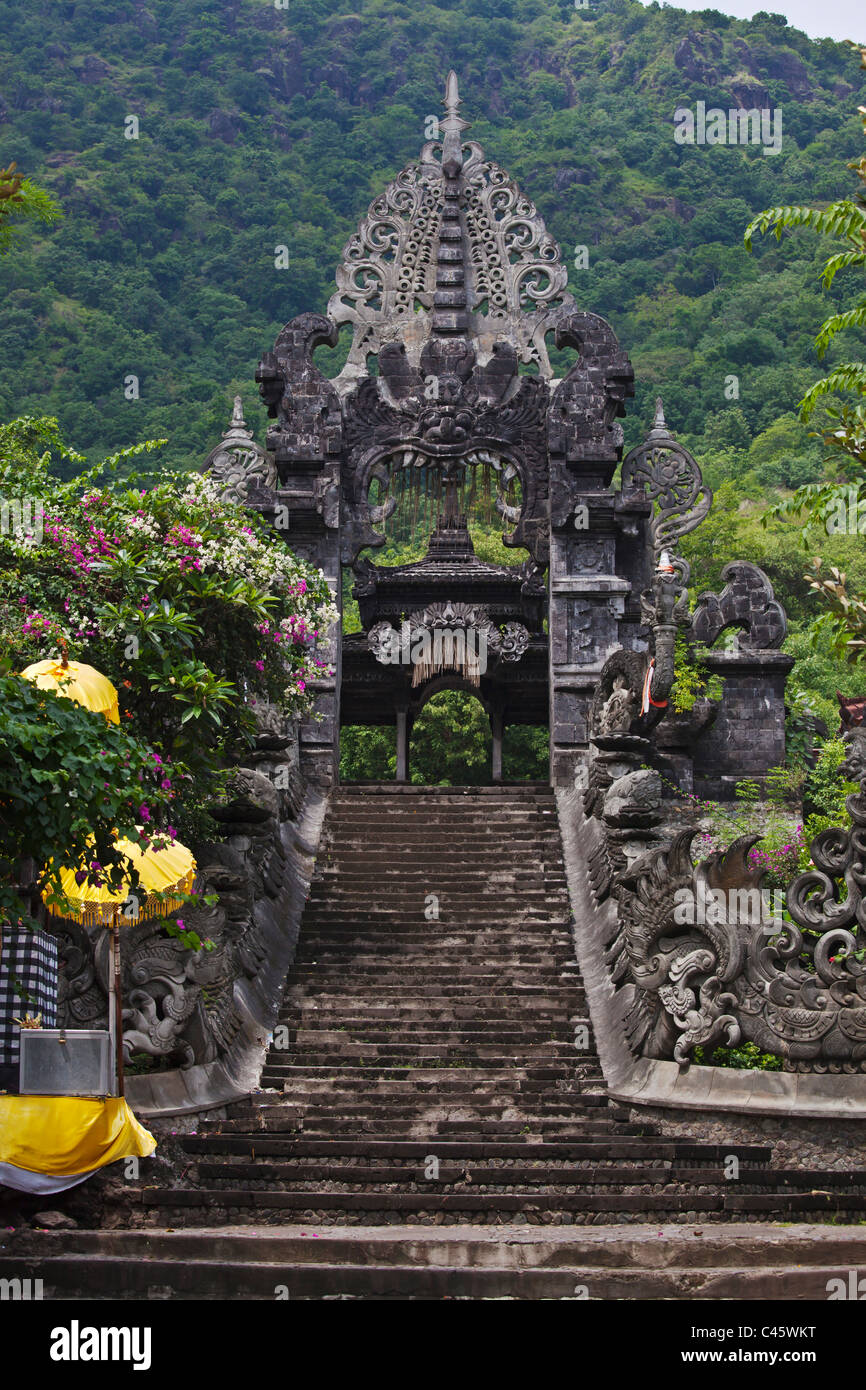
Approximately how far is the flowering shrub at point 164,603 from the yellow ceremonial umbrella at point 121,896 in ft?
1.92

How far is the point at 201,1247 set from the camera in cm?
1233

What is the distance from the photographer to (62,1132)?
1276 cm

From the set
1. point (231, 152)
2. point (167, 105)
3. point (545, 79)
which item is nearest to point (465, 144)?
point (231, 152)

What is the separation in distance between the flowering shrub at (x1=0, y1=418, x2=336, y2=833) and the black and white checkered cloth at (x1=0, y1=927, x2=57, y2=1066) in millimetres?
1641

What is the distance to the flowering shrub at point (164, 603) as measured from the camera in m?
15.2

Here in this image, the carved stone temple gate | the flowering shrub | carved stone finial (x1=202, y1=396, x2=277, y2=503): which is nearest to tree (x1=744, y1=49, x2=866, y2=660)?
the flowering shrub

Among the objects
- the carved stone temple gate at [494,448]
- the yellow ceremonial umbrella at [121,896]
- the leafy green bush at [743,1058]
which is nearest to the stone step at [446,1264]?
the yellow ceremonial umbrella at [121,896]

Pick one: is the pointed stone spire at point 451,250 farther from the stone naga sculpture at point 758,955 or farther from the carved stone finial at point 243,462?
the stone naga sculpture at point 758,955

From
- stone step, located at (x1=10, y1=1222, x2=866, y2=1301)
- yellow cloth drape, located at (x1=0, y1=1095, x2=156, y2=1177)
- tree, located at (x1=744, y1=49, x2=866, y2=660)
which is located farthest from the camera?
tree, located at (x1=744, y1=49, x2=866, y2=660)

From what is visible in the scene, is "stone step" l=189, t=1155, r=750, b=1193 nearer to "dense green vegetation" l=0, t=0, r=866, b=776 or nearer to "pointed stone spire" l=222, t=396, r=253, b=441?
"pointed stone spire" l=222, t=396, r=253, b=441

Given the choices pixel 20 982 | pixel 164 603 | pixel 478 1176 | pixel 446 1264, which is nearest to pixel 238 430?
pixel 164 603

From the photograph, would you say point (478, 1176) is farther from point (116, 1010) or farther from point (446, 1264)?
→ point (116, 1010)

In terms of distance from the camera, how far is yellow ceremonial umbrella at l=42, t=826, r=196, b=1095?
1360 cm

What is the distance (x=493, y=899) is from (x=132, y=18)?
68180 millimetres
